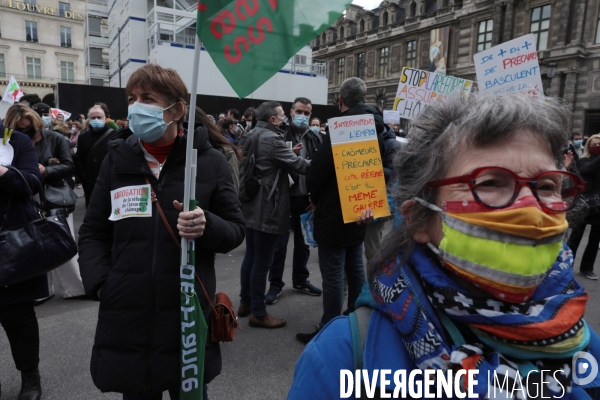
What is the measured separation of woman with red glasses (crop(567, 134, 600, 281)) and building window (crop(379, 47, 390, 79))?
3451 cm

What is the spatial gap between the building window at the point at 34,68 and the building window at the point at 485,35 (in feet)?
142

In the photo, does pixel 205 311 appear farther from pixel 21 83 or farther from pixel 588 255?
pixel 21 83

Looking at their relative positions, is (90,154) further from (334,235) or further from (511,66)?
Result: (511,66)

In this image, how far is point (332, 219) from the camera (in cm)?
316

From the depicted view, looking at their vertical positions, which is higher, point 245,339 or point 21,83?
point 21,83

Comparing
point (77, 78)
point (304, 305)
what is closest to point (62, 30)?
point (77, 78)

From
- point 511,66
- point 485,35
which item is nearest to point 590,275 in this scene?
point 511,66

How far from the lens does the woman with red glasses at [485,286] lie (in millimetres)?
891

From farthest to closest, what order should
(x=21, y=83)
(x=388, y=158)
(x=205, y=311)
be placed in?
(x=21, y=83), (x=388, y=158), (x=205, y=311)

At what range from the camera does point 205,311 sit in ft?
6.05

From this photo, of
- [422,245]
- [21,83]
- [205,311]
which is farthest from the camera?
[21,83]

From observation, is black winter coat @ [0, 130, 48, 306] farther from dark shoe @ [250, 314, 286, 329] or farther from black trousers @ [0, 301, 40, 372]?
dark shoe @ [250, 314, 286, 329]

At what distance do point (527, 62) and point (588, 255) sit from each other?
2918 millimetres

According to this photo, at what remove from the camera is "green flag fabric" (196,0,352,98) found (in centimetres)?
136
